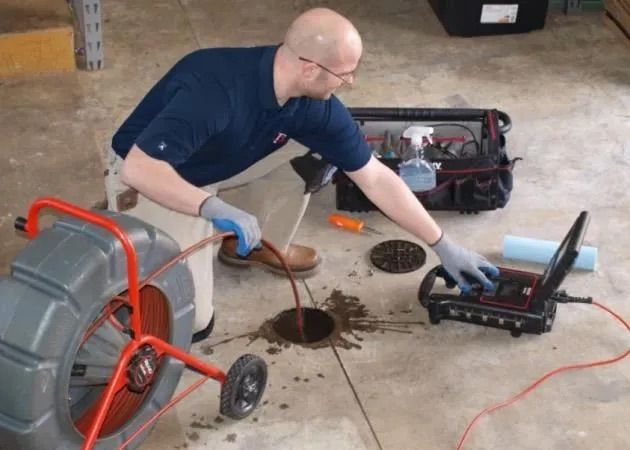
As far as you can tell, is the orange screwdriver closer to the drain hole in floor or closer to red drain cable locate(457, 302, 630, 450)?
the drain hole in floor

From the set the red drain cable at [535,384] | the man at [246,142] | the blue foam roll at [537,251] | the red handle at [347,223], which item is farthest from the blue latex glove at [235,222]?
the blue foam roll at [537,251]

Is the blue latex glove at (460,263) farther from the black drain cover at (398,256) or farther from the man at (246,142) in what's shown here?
the black drain cover at (398,256)

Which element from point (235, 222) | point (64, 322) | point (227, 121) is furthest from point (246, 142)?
point (64, 322)

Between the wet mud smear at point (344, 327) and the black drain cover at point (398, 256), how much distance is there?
22 cm

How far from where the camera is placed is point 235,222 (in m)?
2.73

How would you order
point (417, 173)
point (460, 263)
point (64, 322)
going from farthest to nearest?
1. point (417, 173)
2. point (460, 263)
3. point (64, 322)

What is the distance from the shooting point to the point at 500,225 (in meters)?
4.02

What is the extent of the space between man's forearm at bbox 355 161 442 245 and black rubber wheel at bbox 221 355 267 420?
608mm

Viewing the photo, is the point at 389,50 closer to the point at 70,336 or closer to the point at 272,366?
the point at 272,366

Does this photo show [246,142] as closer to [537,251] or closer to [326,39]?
[326,39]

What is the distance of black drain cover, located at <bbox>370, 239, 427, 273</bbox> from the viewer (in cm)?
377

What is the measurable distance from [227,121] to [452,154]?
1386 mm

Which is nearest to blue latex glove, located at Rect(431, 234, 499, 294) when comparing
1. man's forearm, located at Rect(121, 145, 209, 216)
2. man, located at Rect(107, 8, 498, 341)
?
man, located at Rect(107, 8, 498, 341)

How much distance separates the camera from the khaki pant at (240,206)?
3295 mm
